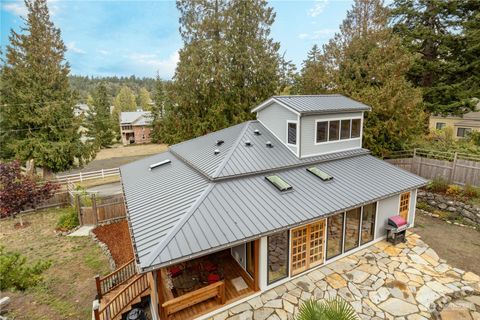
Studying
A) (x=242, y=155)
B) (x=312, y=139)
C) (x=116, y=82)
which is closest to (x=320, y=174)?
(x=312, y=139)

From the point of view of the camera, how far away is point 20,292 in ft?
25.1

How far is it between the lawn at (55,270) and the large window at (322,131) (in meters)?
10.00

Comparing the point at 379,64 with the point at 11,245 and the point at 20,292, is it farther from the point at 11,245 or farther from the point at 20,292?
the point at 11,245

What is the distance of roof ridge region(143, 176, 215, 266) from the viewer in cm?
562

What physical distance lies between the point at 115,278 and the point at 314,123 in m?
9.21

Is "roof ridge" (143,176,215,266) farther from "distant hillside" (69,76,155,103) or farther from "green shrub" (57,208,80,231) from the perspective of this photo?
"distant hillside" (69,76,155,103)

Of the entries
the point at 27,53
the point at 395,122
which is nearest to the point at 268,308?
the point at 395,122

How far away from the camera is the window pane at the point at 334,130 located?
434 inches

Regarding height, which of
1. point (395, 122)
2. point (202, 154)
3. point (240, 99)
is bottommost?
point (202, 154)

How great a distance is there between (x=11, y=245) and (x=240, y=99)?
15.8 m

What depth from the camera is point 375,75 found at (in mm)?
16406

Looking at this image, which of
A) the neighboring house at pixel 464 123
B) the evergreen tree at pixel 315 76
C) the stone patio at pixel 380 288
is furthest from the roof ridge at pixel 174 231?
the neighboring house at pixel 464 123

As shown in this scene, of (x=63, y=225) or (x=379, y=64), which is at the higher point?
(x=379, y=64)

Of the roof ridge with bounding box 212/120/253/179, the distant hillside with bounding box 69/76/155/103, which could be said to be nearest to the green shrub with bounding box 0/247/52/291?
the roof ridge with bounding box 212/120/253/179
